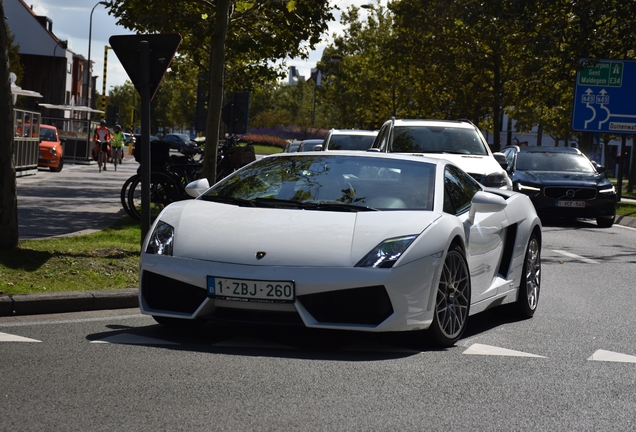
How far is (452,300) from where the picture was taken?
7027 mm

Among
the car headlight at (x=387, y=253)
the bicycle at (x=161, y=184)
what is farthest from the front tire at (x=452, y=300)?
the bicycle at (x=161, y=184)

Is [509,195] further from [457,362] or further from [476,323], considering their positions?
[457,362]

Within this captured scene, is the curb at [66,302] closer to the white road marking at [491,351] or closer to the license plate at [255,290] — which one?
the license plate at [255,290]

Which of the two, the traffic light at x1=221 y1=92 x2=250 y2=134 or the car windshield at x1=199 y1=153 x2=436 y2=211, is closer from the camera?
the car windshield at x1=199 y1=153 x2=436 y2=211

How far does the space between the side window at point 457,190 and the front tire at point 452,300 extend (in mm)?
443

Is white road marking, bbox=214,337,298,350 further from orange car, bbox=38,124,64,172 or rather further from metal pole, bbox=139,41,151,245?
orange car, bbox=38,124,64,172

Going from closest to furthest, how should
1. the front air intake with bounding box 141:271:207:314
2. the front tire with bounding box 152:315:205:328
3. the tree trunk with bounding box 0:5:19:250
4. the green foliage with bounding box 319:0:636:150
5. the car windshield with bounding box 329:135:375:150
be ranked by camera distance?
the front air intake with bounding box 141:271:207:314
the front tire with bounding box 152:315:205:328
the tree trunk with bounding box 0:5:19:250
the car windshield with bounding box 329:135:375:150
the green foliage with bounding box 319:0:636:150

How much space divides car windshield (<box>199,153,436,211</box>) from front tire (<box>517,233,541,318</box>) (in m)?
1.36

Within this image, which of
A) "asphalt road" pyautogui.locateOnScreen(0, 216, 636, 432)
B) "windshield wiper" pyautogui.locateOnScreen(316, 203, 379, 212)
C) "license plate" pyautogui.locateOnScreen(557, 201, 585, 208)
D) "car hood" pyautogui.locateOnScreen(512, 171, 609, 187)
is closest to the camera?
→ "asphalt road" pyautogui.locateOnScreen(0, 216, 636, 432)

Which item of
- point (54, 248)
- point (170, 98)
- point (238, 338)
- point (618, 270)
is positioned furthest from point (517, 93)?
point (170, 98)

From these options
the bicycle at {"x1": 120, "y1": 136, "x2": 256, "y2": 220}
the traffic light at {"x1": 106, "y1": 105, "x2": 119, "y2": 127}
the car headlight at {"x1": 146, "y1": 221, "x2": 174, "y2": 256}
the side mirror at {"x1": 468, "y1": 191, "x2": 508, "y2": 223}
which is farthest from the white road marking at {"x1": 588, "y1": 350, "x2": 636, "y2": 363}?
the traffic light at {"x1": 106, "y1": 105, "x2": 119, "y2": 127}

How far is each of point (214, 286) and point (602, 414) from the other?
238cm

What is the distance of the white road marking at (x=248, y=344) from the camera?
6734 mm

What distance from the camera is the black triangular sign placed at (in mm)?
9836
